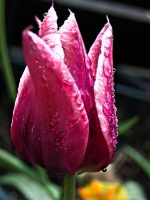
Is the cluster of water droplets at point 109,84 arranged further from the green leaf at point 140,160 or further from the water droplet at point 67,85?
the green leaf at point 140,160

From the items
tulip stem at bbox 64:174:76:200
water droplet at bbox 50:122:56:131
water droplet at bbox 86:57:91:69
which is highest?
water droplet at bbox 86:57:91:69

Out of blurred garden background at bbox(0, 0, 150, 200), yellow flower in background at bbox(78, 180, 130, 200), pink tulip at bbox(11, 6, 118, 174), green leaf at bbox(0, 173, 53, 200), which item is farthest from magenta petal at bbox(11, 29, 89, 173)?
blurred garden background at bbox(0, 0, 150, 200)

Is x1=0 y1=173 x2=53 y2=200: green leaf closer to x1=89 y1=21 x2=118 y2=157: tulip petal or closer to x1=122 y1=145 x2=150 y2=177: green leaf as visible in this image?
x1=122 y1=145 x2=150 y2=177: green leaf

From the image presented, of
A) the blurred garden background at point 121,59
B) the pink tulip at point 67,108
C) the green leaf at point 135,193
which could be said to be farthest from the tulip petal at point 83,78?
the blurred garden background at point 121,59

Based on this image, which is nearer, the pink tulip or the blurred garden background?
the pink tulip

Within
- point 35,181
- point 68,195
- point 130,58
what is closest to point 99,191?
point 35,181

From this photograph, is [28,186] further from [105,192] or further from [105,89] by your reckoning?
[105,89]

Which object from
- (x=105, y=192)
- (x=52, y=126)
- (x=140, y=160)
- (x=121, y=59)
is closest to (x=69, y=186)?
(x=52, y=126)
